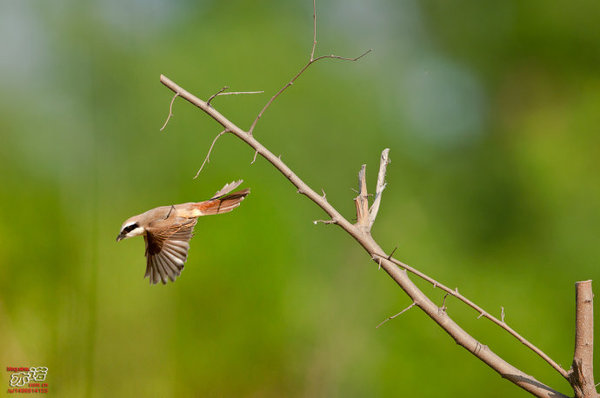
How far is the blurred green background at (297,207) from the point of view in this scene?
9.98ft

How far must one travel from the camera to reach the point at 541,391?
0.72 meters

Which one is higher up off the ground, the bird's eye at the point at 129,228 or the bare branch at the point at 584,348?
the bird's eye at the point at 129,228

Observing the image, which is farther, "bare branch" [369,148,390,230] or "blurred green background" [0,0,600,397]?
"blurred green background" [0,0,600,397]

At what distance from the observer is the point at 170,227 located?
30.1 inches

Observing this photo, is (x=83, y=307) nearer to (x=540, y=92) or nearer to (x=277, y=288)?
(x=277, y=288)

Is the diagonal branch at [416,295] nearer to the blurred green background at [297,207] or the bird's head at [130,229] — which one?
the bird's head at [130,229]

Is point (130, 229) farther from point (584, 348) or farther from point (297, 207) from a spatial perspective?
point (297, 207)

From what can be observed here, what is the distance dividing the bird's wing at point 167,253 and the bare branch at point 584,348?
0.57 metres

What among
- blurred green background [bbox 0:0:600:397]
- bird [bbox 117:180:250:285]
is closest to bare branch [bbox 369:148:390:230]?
bird [bbox 117:180:250:285]

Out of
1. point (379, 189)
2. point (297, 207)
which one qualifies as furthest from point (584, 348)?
point (297, 207)

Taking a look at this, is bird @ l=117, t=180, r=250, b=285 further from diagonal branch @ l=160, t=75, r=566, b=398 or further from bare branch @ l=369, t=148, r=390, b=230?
bare branch @ l=369, t=148, r=390, b=230

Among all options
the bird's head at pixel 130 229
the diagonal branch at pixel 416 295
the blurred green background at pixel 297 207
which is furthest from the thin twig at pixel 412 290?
the blurred green background at pixel 297 207

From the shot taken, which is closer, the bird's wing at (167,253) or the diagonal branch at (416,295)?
the diagonal branch at (416,295)

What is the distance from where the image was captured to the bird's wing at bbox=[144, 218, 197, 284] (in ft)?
2.72
